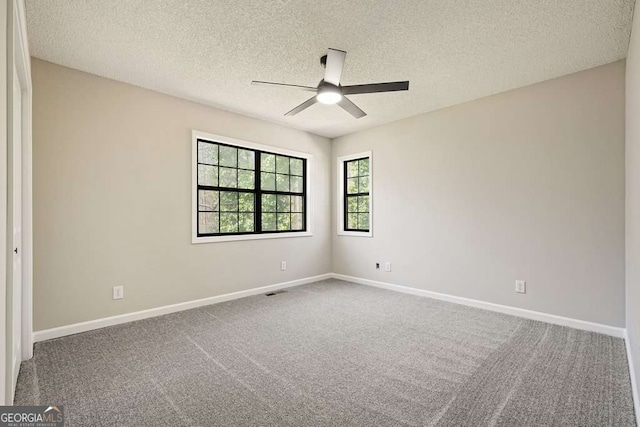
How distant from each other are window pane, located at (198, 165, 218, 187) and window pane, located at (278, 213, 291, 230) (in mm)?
1157

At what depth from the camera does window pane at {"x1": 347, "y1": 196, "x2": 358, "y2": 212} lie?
5200mm

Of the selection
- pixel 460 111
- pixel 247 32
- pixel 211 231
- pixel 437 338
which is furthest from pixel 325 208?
pixel 247 32

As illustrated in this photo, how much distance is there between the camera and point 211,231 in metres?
3.98

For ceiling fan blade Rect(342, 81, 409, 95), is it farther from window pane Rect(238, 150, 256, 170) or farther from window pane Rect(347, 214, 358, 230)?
window pane Rect(347, 214, 358, 230)

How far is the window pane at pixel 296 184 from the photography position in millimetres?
4982

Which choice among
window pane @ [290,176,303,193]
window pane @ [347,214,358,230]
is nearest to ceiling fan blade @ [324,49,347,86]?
window pane @ [290,176,303,193]

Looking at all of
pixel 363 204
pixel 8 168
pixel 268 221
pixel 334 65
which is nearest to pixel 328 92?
pixel 334 65

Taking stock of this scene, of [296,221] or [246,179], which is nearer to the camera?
[246,179]

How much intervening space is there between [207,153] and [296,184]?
154cm

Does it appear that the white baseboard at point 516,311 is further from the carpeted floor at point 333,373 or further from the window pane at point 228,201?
the window pane at point 228,201

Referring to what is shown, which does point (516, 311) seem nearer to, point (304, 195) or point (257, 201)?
point (304, 195)

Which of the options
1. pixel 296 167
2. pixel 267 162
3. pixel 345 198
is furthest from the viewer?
pixel 345 198

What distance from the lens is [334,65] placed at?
236 cm

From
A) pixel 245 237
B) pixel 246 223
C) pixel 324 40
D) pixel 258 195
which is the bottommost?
pixel 245 237
